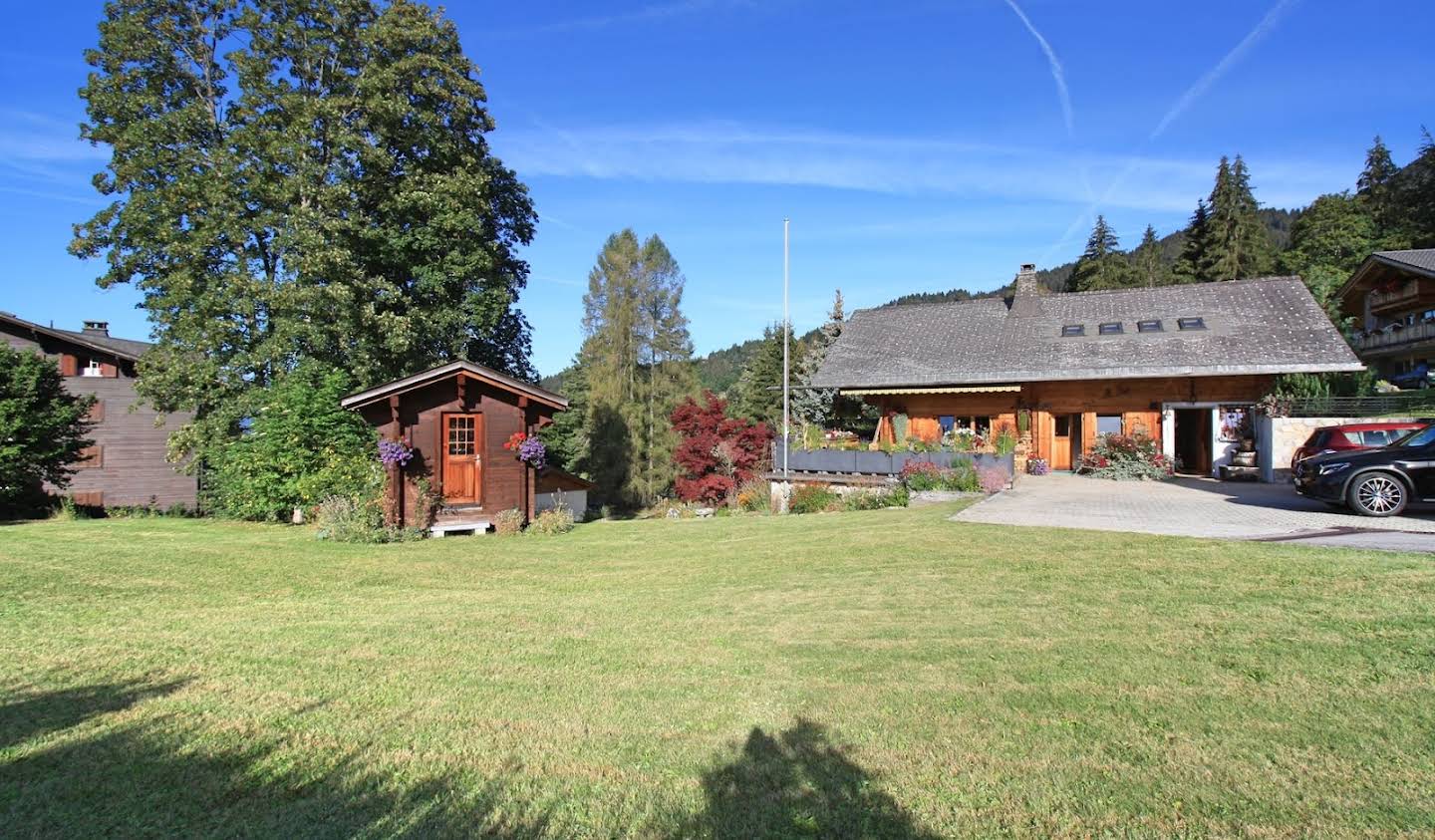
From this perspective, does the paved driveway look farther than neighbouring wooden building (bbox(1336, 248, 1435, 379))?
No

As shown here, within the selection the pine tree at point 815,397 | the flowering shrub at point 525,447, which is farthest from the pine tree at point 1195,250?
the flowering shrub at point 525,447

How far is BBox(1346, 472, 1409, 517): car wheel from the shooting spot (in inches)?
435

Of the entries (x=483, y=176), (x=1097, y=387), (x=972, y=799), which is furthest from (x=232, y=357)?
(x=1097, y=387)

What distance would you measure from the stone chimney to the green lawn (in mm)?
19952

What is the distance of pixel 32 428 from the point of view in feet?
57.6

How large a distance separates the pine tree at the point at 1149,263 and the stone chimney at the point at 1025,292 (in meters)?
30.6

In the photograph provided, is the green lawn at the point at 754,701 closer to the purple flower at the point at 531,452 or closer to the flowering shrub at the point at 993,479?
the purple flower at the point at 531,452

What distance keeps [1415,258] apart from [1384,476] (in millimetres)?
30250

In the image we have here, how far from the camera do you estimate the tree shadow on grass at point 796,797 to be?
11.3ft

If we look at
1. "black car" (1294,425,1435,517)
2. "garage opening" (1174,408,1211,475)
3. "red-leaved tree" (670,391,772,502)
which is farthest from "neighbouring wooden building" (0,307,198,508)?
"garage opening" (1174,408,1211,475)

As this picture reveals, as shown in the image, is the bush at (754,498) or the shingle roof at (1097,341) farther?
the bush at (754,498)

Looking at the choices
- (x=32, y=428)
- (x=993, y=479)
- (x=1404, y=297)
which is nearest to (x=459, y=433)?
(x=32, y=428)

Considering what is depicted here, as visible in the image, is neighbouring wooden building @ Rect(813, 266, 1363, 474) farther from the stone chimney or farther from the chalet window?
the chalet window

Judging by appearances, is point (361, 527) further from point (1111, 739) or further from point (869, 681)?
point (1111, 739)
